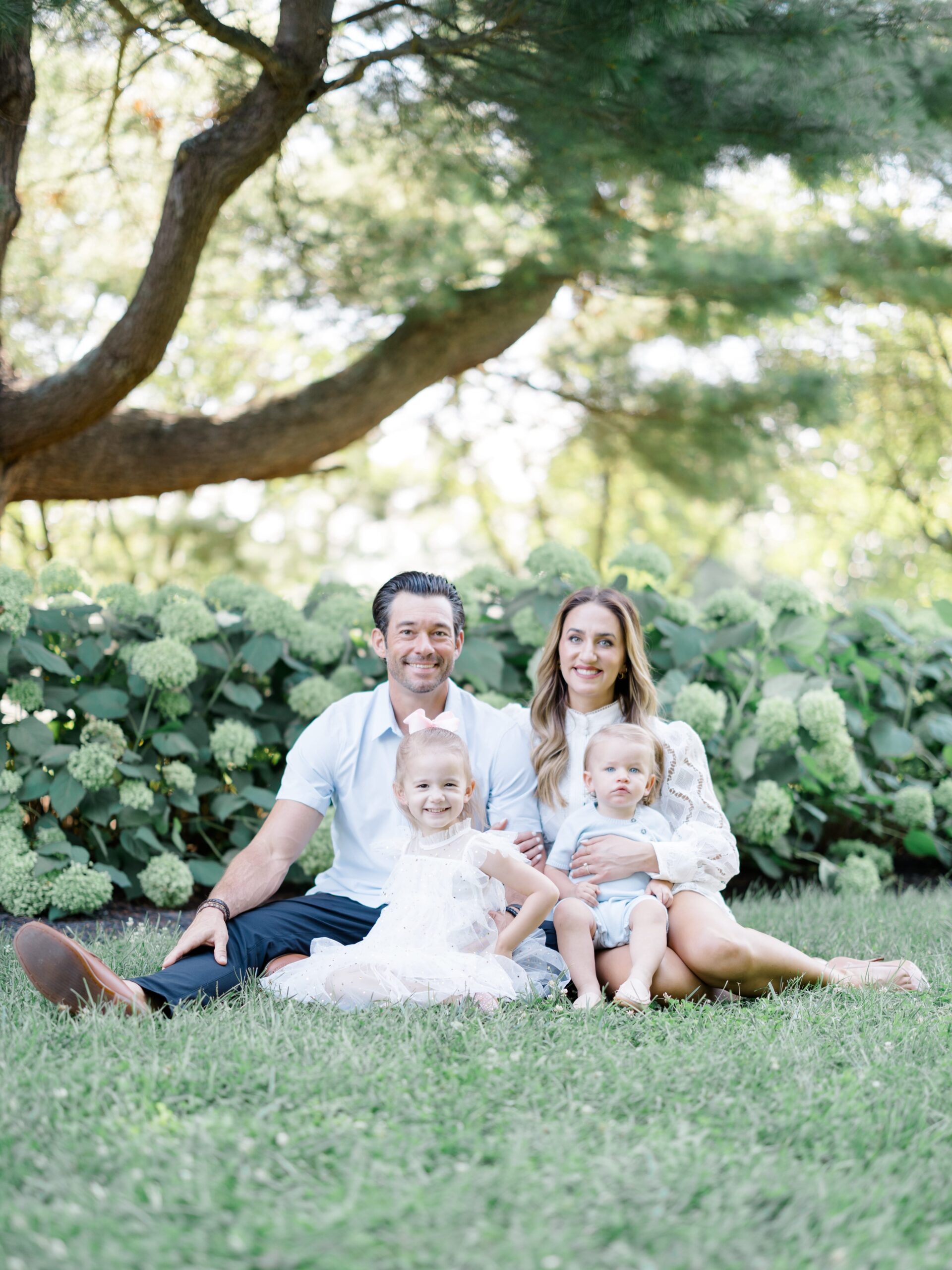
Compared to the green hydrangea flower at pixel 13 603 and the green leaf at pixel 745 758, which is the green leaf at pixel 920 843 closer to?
the green leaf at pixel 745 758

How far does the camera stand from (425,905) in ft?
8.23

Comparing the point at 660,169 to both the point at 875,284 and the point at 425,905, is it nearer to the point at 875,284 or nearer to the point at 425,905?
the point at 425,905

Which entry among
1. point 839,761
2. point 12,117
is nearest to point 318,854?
point 839,761

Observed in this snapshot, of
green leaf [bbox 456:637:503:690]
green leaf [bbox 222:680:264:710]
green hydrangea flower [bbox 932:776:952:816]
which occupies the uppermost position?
green leaf [bbox 456:637:503:690]

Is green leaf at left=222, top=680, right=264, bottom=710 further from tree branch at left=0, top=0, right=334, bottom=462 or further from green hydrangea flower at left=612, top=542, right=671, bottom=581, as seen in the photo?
green hydrangea flower at left=612, top=542, right=671, bottom=581

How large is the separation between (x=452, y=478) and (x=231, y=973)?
12.9m

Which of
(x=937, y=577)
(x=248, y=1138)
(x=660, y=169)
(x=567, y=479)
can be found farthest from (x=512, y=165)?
(x=937, y=577)

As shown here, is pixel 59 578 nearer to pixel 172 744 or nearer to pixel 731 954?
pixel 172 744

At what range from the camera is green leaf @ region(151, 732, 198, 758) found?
11.6 ft

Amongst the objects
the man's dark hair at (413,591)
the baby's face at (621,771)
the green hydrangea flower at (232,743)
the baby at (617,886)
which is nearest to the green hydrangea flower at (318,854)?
the green hydrangea flower at (232,743)

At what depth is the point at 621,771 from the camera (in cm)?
270

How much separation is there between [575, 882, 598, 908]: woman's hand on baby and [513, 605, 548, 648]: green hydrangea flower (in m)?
1.46

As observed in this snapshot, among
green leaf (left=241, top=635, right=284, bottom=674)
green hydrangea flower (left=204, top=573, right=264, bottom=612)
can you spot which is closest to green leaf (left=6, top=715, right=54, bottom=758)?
green leaf (left=241, top=635, right=284, bottom=674)

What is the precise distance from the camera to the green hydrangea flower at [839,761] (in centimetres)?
394
